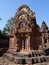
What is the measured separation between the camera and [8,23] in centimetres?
5681

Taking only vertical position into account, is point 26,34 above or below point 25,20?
below

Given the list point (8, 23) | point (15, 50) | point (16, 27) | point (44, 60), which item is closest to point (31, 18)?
point (16, 27)

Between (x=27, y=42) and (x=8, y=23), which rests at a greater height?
(x=8, y=23)

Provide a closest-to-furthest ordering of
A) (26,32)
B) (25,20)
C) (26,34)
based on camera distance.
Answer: (26,32), (26,34), (25,20)

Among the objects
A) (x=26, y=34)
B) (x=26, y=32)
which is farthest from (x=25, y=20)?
(x=26, y=34)

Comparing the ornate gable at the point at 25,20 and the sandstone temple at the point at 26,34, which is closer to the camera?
the sandstone temple at the point at 26,34

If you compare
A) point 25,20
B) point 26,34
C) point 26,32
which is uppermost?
point 25,20

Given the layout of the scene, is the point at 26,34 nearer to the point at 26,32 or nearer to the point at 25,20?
the point at 26,32

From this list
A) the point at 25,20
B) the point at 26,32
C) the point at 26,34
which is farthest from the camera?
the point at 25,20

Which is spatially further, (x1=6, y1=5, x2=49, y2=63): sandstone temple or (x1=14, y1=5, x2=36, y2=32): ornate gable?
(x1=14, y1=5, x2=36, y2=32): ornate gable

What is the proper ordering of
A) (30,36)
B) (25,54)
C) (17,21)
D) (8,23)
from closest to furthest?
(25,54)
(30,36)
(17,21)
(8,23)

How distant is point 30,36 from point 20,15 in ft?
10.0

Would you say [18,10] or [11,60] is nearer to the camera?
[11,60]

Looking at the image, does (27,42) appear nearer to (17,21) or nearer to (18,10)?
(17,21)
